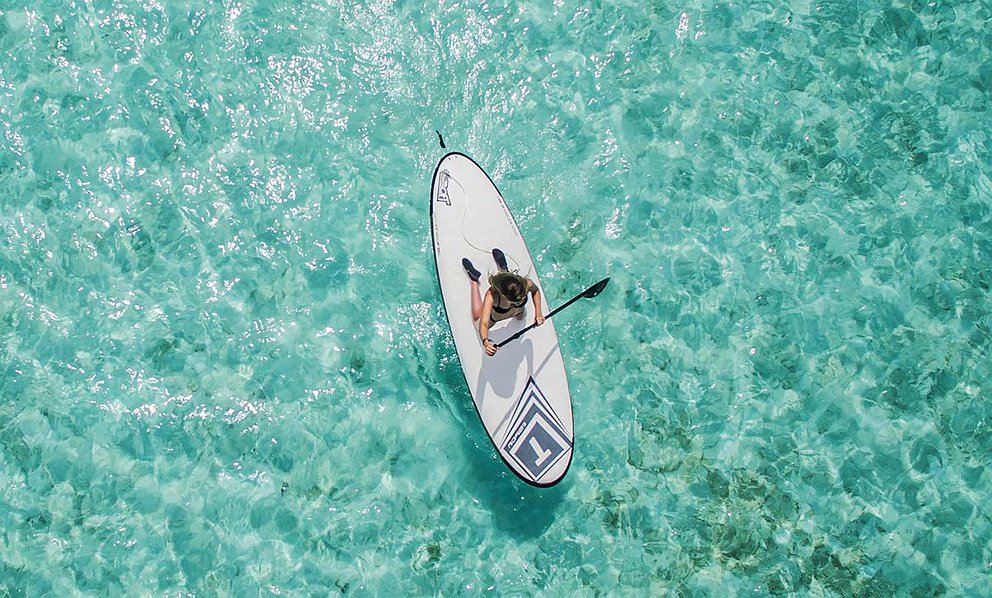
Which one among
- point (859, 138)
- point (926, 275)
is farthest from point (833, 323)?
point (859, 138)

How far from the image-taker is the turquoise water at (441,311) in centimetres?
861

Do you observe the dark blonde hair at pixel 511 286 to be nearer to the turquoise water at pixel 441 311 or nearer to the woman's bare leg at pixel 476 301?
the woman's bare leg at pixel 476 301

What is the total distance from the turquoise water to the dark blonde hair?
46.7 inches

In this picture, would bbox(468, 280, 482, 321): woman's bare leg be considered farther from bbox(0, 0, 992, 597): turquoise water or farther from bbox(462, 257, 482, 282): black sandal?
bbox(0, 0, 992, 597): turquoise water

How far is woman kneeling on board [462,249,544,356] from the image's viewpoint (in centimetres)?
809

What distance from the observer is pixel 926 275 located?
9.68 meters

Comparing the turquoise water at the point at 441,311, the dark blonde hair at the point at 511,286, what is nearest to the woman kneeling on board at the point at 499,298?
the dark blonde hair at the point at 511,286

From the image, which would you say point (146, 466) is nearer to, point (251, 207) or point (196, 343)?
point (196, 343)

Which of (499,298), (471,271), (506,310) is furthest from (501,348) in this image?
(471,271)

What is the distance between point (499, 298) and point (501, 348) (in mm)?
592

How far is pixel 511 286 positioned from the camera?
805cm

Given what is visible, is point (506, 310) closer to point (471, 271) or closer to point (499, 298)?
point (499, 298)

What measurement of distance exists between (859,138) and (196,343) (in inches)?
286

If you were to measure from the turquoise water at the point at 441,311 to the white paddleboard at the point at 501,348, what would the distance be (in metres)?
0.44
